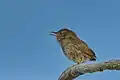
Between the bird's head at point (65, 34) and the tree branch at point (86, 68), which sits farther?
the bird's head at point (65, 34)

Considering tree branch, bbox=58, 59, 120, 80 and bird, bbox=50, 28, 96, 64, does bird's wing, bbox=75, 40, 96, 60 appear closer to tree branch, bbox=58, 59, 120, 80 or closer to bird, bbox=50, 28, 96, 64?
bird, bbox=50, 28, 96, 64

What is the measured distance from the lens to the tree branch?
8.00 ft

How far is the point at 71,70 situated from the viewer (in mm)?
2799

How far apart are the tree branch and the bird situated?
1.22 ft

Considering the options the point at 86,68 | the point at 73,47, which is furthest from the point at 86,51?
the point at 86,68

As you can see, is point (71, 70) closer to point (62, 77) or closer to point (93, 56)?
point (62, 77)

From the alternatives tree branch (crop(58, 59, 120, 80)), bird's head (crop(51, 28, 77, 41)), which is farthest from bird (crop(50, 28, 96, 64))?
tree branch (crop(58, 59, 120, 80))

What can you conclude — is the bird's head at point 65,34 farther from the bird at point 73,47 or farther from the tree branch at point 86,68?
the tree branch at point 86,68

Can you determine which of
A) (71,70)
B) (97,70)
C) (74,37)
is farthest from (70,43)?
(97,70)

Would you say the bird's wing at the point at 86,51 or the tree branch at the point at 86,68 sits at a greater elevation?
the bird's wing at the point at 86,51

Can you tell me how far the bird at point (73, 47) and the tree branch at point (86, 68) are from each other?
14.6 inches

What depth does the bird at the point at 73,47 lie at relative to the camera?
3219mm

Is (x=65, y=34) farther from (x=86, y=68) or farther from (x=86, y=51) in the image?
(x=86, y=68)

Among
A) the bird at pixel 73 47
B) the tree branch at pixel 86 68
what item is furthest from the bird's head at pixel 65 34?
A: the tree branch at pixel 86 68
